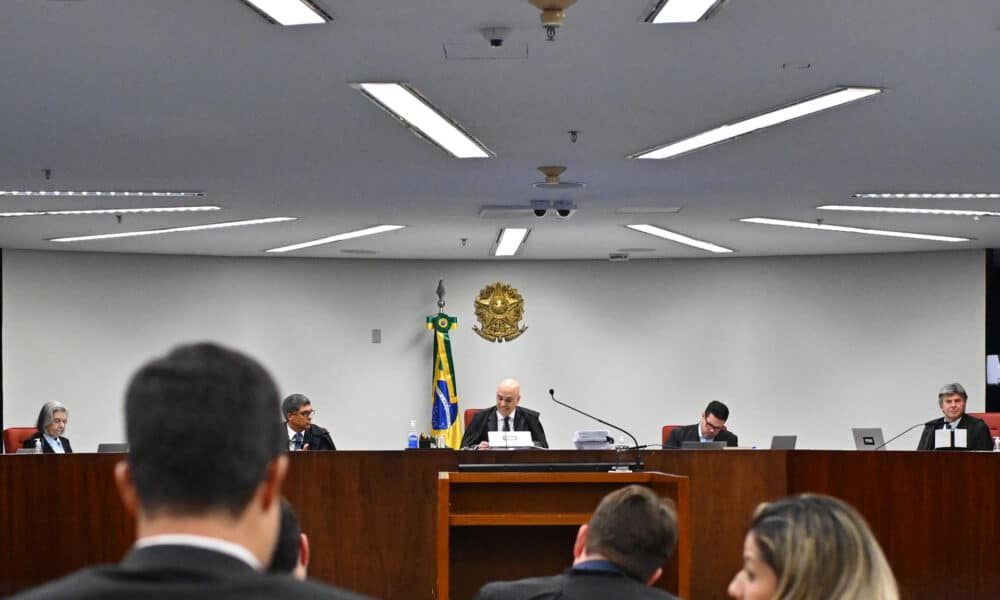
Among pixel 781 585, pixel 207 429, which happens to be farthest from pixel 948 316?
pixel 207 429

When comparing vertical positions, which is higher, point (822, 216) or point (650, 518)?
point (822, 216)

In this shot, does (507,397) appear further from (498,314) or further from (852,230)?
(498,314)

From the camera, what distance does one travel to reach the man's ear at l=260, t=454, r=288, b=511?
1.21 m

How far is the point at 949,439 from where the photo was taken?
915 cm

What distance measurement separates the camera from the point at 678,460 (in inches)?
320

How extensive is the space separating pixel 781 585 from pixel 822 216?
9538mm

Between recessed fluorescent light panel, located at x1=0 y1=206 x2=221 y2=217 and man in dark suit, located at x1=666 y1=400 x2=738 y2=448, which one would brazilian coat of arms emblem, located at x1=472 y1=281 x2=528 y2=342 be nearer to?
A: man in dark suit, located at x1=666 y1=400 x2=738 y2=448

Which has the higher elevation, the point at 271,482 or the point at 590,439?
the point at 271,482

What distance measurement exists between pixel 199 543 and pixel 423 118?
6.02 metres

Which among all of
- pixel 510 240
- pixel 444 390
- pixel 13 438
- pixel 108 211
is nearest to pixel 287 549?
pixel 108 211

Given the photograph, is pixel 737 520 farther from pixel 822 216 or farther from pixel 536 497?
pixel 822 216

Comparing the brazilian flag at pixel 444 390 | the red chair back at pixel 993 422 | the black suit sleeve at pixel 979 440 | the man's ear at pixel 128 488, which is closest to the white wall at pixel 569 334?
the brazilian flag at pixel 444 390

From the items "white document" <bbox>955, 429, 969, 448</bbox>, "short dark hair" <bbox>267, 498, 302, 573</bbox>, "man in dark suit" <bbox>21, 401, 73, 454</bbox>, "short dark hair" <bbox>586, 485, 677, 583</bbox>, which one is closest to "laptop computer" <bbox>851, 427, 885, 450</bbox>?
"white document" <bbox>955, 429, 969, 448</bbox>

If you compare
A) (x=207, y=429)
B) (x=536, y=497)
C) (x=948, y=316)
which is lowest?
(x=536, y=497)
